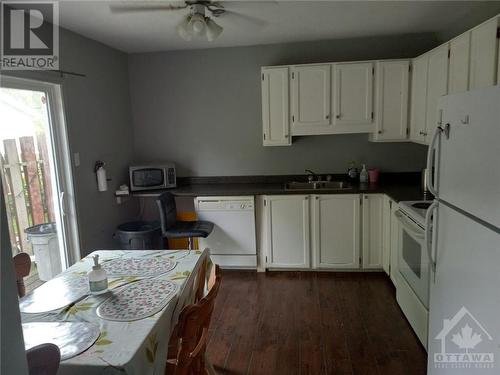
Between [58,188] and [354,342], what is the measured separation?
263 centimetres

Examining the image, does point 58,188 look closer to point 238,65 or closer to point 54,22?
point 54,22

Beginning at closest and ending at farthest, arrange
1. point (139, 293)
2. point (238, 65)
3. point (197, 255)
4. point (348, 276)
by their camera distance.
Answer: point (139, 293) → point (197, 255) → point (348, 276) → point (238, 65)

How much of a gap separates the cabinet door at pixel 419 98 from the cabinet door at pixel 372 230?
68 centimetres

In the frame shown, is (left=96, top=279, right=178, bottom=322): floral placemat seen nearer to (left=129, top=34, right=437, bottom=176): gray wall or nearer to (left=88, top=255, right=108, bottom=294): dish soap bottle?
(left=88, top=255, right=108, bottom=294): dish soap bottle

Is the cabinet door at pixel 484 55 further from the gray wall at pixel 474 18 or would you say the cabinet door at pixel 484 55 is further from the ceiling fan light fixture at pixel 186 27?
the ceiling fan light fixture at pixel 186 27

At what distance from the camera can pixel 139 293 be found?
1699 mm

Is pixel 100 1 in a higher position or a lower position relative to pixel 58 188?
higher

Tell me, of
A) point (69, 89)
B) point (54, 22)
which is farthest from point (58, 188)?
point (54, 22)

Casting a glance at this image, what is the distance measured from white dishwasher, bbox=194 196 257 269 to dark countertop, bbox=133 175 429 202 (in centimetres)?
10

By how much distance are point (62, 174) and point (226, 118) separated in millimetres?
1831

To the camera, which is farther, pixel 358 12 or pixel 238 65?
pixel 238 65

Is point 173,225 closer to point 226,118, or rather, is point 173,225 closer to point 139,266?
point 226,118

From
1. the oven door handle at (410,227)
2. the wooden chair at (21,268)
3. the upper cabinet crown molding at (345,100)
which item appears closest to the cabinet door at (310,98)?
the upper cabinet crown molding at (345,100)

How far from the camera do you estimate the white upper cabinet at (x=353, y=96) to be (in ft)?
11.5
